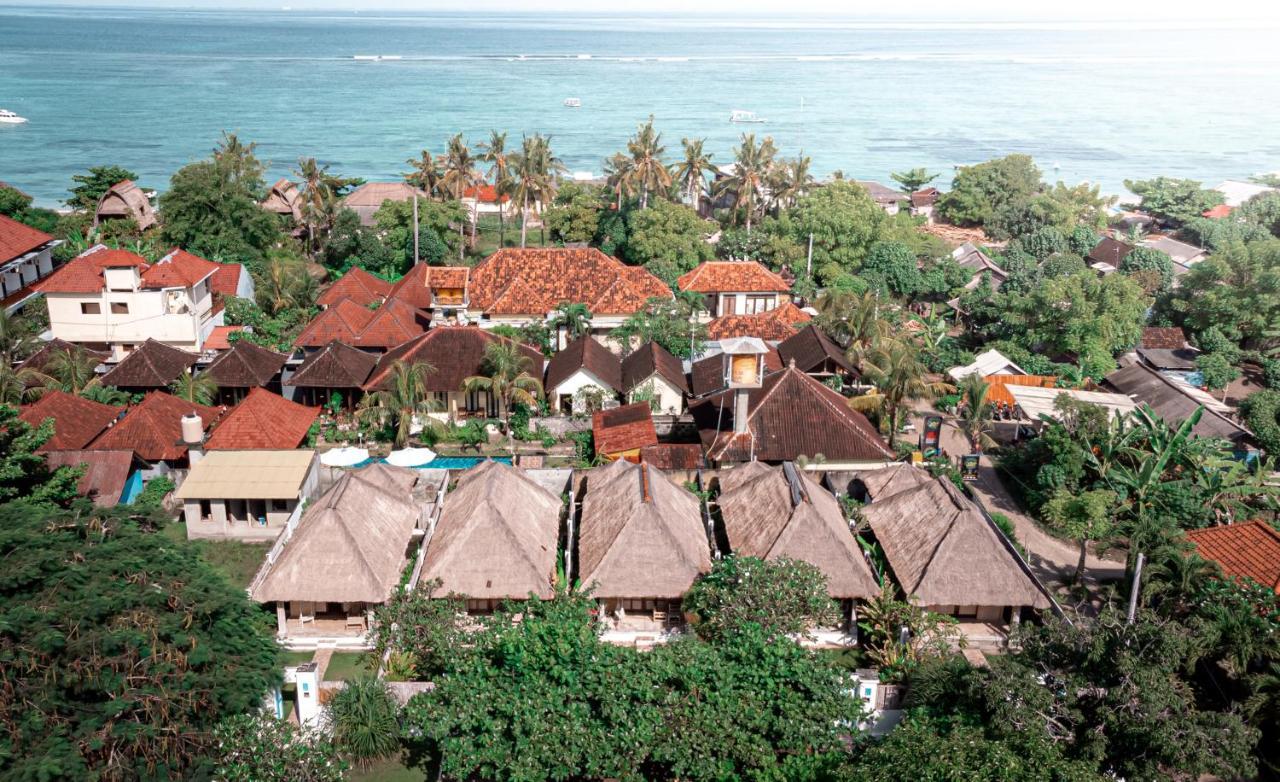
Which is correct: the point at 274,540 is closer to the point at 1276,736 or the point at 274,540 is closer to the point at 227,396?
the point at 227,396

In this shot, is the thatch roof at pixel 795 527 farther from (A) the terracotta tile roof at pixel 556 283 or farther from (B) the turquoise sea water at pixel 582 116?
(B) the turquoise sea water at pixel 582 116

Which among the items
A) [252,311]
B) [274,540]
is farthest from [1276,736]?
[252,311]

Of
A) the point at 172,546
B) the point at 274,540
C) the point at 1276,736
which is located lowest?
the point at 274,540

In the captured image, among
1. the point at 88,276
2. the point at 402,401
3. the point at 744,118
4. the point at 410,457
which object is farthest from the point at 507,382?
the point at 744,118

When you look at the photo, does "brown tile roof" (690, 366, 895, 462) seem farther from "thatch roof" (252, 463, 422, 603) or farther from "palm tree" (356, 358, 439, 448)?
"thatch roof" (252, 463, 422, 603)

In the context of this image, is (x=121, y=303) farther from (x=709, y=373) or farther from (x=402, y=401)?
(x=709, y=373)

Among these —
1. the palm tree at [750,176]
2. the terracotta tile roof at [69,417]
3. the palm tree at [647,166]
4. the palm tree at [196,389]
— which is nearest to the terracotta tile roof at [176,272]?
the palm tree at [196,389]
